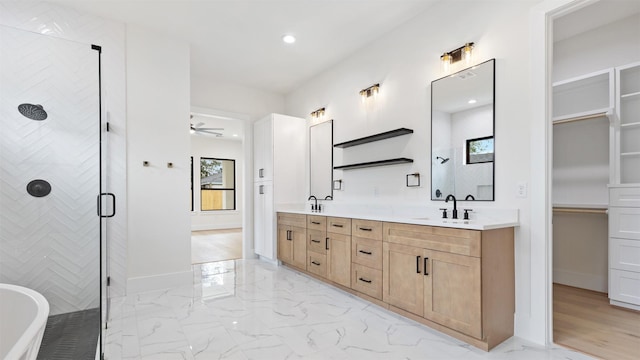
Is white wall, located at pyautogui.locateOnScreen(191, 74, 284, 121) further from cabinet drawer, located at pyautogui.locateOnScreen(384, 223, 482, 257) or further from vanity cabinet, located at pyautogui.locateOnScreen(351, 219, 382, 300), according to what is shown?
cabinet drawer, located at pyautogui.locateOnScreen(384, 223, 482, 257)

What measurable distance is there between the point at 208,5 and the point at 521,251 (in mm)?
3523

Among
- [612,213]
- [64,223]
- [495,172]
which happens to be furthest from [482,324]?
[64,223]

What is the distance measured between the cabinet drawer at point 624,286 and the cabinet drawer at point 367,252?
2.22m

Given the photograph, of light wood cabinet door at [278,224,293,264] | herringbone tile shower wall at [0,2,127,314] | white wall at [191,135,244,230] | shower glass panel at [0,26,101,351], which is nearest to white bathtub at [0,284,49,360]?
shower glass panel at [0,26,101,351]

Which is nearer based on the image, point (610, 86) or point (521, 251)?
point (521, 251)

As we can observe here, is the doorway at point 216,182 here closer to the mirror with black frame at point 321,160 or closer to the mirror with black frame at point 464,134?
the mirror with black frame at point 321,160

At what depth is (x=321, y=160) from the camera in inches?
184

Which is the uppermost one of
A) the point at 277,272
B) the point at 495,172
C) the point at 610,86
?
the point at 610,86

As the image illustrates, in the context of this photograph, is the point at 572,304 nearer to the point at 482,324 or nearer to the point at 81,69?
the point at 482,324

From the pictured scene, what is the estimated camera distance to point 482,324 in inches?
83.1

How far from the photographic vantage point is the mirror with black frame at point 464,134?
264 cm

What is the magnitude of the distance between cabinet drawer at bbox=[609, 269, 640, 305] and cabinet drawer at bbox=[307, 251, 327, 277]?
2.76 meters

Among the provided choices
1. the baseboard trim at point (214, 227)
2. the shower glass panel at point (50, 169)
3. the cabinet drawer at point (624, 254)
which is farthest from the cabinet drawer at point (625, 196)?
the baseboard trim at point (214, 227)

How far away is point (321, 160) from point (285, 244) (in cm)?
131
